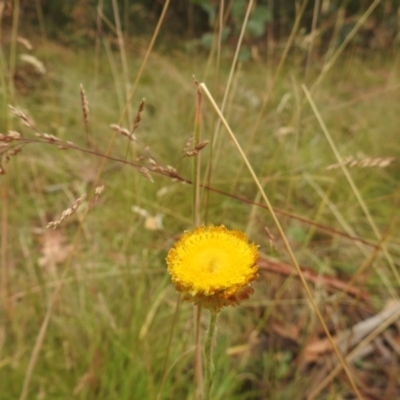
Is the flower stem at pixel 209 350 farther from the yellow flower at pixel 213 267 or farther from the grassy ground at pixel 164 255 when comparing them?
the grassy ground at pixel 164 255

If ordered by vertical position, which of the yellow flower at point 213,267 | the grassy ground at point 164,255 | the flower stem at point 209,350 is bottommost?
the grassy ground at point 164,255

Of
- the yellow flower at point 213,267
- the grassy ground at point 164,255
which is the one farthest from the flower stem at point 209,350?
the grassy ground at point 164,255

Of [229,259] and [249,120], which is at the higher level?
[229,259]

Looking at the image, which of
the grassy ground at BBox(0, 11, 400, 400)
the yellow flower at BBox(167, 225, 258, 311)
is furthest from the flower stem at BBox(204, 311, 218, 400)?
the grassy ground at BBox(0, 11, 400, 400)

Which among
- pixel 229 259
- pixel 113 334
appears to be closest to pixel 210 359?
pixel 229 259

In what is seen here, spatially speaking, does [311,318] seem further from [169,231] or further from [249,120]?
[249,120]

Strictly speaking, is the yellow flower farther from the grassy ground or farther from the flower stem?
the grassy ground
